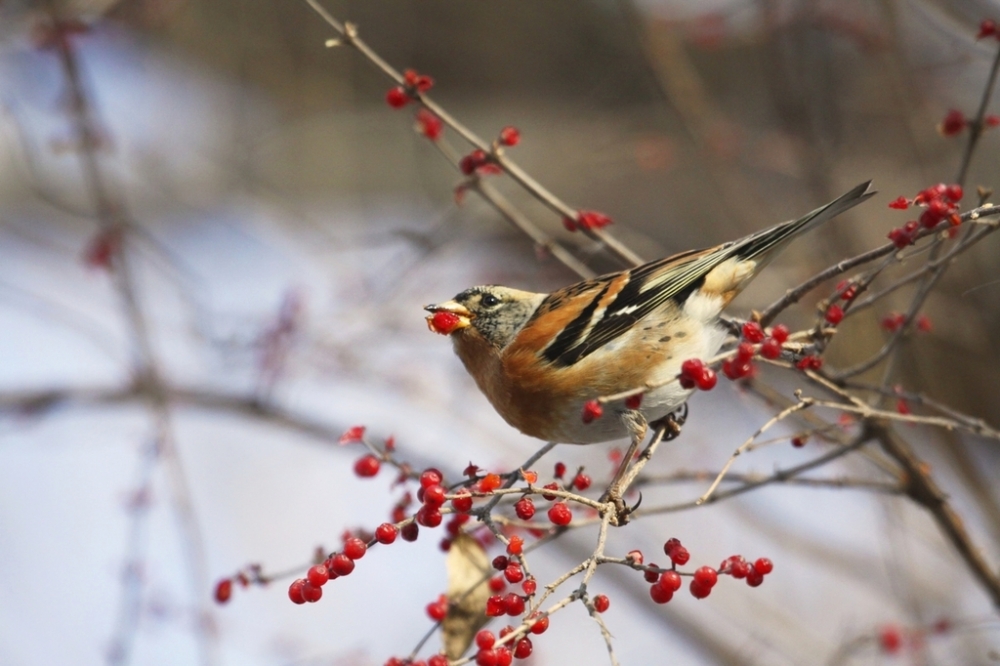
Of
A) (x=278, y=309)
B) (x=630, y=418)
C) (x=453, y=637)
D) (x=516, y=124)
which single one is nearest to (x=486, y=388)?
(x=630, y=418)

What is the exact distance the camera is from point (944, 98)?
4723 millimetres

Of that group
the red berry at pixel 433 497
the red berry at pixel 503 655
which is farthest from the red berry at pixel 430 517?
the red berry at pixel 503 655

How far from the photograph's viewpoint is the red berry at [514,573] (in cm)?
164

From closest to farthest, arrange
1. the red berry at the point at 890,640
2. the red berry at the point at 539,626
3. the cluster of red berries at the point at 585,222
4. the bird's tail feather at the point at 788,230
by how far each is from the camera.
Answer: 1. the red berry at the point at 539,626
2. the bird's tail feather at the point at 788,230
3. the cluster of red berries at the point at 585,222
4. the red berry at the point at 890,640

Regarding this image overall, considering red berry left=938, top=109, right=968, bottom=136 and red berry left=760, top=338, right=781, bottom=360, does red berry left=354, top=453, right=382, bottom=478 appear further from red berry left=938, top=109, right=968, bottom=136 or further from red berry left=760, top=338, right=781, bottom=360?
red berry left=938, top=109, right=968, bottom=136

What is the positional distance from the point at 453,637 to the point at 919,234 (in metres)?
1.35

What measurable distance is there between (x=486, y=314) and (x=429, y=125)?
1.86 ft

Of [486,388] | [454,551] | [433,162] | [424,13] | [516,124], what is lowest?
[454,551]

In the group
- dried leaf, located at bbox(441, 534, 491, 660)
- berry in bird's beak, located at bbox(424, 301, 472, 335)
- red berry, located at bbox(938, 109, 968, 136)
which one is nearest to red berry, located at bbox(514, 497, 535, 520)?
dried leaf, located at bbox(441, 534, 491, 660)

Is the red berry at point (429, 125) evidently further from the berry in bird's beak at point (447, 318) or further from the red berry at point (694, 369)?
the red berry at point (694, 369)

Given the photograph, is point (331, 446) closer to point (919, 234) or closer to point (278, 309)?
point (278, 309)

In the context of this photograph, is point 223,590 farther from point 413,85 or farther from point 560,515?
point 413,85

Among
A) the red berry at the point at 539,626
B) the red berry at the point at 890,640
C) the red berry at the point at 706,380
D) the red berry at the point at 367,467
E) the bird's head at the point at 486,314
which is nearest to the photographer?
the red berry at the point at 539,626

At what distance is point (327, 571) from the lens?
5.71ft
